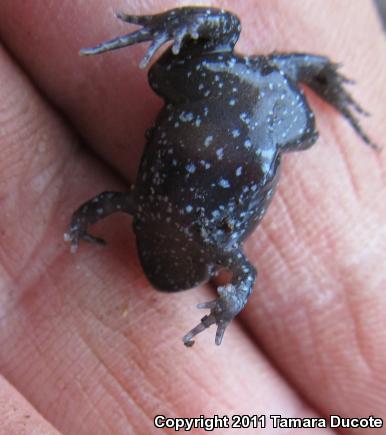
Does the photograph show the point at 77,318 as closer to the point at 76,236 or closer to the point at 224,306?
the point at 76,236

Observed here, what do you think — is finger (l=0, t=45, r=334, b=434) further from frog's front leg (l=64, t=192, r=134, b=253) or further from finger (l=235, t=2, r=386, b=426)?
finger (l=235, t=2, r=386, b=426)

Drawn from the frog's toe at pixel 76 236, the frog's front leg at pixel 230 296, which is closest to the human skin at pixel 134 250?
the frog's toe at pixel 76 236

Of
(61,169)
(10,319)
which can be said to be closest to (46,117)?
(61,169)

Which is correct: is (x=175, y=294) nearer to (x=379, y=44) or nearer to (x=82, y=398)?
(x=82, y=398)

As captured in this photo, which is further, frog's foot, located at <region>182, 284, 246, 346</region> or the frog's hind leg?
the frog's hind leg

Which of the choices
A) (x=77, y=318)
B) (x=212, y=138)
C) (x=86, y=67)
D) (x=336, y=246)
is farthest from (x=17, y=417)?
(x=336, y=246)

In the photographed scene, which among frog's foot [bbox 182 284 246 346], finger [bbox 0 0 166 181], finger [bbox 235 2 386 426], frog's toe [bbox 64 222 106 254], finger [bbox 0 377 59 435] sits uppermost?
finger [bbox 0 0 166 181]

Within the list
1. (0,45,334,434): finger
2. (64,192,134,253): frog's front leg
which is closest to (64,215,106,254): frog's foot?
(64,192,134,253): frog's front leg
